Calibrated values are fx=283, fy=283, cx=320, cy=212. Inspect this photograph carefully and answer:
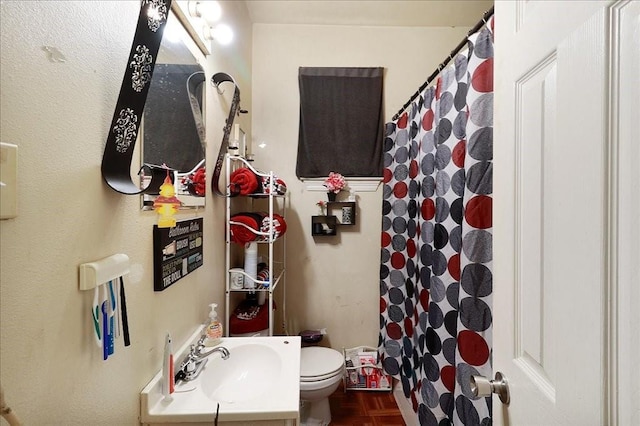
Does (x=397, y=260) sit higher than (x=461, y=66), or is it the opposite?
(x=461, y=66)

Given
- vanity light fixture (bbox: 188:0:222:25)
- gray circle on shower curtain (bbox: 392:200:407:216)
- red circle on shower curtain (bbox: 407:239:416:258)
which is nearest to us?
vanity light fixture (bbox: 188:0:222:25)

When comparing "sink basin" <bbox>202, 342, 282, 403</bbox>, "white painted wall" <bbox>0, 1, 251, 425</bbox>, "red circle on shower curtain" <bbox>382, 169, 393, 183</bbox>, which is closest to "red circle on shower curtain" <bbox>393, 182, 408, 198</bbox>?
"red circle on shower curtain" <bbox>382, 169, 393, 183</bbox>

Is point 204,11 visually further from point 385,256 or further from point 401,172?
point 385,256

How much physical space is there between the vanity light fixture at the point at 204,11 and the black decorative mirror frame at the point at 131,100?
1.45 ft

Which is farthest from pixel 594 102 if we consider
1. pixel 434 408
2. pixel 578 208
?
pixel 434 408

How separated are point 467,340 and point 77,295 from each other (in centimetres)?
115

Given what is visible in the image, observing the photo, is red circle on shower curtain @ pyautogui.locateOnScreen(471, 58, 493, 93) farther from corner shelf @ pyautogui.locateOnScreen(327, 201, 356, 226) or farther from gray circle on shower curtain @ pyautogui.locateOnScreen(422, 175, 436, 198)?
corner shelf @ pyautogui.locateOnScreen(327, 201, 356, 226)

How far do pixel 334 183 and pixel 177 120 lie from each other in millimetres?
1246

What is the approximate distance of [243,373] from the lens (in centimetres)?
119

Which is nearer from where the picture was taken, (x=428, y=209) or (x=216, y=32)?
(x=216, y=32)

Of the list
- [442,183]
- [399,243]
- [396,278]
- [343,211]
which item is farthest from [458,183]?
[343,211]

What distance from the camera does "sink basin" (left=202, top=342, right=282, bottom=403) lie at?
105 cm

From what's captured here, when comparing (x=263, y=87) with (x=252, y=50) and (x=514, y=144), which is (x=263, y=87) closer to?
(x=252, y=50)

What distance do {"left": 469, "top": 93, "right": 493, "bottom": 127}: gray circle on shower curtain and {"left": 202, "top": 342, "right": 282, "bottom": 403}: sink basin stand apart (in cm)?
114
